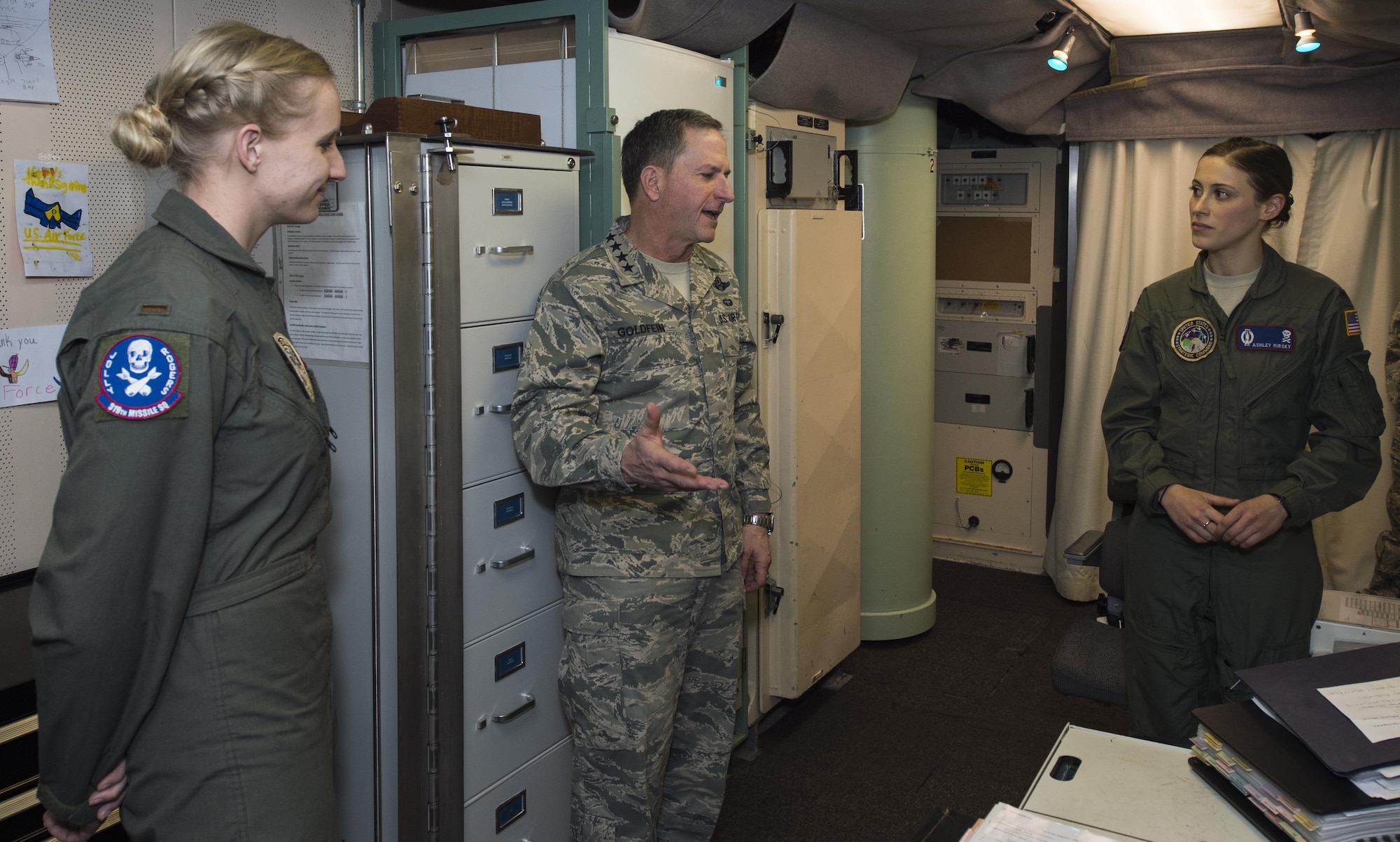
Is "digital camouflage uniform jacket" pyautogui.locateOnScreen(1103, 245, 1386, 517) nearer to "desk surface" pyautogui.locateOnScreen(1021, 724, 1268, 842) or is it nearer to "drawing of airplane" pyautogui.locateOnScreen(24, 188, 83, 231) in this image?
"desk surface" pyautogui.locateOnScreen(1021, 724, 1268, 842)

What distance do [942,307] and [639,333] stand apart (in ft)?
10.8

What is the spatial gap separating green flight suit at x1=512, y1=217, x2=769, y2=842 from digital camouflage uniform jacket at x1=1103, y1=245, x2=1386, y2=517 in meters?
1.10

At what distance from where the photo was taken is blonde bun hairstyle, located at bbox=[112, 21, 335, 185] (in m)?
1.38

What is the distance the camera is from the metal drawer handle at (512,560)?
2232mm

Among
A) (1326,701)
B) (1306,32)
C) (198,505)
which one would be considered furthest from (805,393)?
(198,505)

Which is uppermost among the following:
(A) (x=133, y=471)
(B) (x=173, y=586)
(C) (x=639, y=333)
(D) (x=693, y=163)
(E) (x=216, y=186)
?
(D) (x=693, y=163)

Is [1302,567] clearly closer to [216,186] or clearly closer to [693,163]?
[693,163]

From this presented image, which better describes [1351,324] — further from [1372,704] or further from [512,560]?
[512,560]

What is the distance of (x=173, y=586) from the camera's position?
129 centimetres

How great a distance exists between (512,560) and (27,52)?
136 cm

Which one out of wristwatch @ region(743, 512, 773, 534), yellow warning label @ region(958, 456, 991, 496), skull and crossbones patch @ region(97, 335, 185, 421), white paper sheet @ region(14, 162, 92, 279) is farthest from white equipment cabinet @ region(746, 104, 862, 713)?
skull and crossbones patch @ region(97, 335, 185, 421)

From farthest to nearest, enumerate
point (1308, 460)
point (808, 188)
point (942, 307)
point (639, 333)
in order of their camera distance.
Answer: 1. point (942, 307)
2. point (808, 188)
3. point (1308, 460)
4. point (639, 333)

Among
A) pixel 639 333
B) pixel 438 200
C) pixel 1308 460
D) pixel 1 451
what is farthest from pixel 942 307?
pixel 1 451

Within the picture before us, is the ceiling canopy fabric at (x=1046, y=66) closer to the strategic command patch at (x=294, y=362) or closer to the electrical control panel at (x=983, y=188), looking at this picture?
the electrical control panel at (x=983, y=188)
